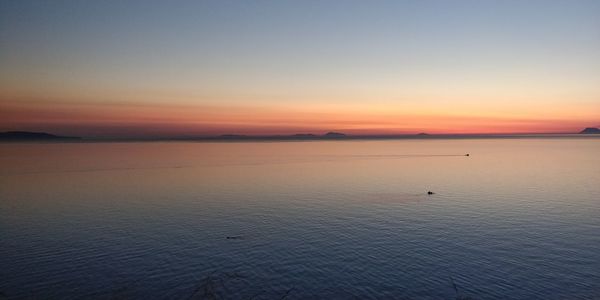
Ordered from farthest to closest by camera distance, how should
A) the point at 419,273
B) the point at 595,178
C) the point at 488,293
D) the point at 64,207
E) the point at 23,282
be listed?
the point at 595,178 → the point at 64,207 → the point at 419,273 → the point at 23,282 → the point at 488,293

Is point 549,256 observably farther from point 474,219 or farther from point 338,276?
point 338,276

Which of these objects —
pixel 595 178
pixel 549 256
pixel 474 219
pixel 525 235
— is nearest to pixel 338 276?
pixel 549 256

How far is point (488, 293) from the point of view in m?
25.3

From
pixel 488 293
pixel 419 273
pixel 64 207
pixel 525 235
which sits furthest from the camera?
pixel 64 207

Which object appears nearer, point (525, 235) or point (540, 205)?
point (525, 235)

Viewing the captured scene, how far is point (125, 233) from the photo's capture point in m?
40.3

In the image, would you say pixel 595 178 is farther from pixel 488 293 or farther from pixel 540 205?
pixel 488 293

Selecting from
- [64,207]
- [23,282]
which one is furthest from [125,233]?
[64,207]

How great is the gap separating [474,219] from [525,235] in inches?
300

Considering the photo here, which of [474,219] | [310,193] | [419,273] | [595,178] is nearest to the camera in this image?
[419,273]

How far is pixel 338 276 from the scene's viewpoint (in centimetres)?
2850

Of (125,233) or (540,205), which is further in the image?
(540,205)

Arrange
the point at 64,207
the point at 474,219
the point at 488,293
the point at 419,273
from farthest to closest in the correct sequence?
the point at 64,207 → the point at 474,219 → the point at 419,273 → the point at 488,293

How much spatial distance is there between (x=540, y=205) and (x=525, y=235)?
62.2 feet
